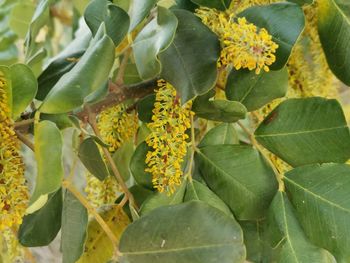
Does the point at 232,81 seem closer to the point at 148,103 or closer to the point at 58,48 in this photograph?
the point at 148,103

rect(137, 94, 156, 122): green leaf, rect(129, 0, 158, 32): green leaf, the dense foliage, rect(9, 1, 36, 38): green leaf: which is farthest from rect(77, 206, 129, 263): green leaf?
rect(9, 1, 36, 38): green leaf

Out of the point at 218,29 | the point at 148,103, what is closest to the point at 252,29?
the point at 218,29

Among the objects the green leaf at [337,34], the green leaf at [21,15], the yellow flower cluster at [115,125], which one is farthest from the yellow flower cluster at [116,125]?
the green leaf at [21,15]

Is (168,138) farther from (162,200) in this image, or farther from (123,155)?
(123,155)

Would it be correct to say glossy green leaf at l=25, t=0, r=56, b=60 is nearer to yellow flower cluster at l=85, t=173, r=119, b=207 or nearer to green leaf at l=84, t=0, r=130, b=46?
green leaf at l=84, t=0, r=130, b=46

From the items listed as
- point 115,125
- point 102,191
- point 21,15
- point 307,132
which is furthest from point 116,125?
point 21,15

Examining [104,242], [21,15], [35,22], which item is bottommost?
[104,242]
